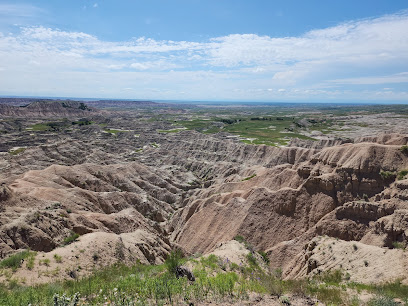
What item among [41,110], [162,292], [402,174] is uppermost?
[41,110]

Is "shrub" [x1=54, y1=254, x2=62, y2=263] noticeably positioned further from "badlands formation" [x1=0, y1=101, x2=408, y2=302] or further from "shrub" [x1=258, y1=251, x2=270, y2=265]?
"shrub" [x1=258, y1=251, x2=270, y2=265]

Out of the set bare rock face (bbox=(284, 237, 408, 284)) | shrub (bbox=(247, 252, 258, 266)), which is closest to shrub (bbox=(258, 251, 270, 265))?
bare rock face (bbox=(284, 237, 408, 284))

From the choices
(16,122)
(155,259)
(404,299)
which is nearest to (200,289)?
(404,299)

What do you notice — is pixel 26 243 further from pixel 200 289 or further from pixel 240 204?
pixel 240 204

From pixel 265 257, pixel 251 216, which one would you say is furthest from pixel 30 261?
pixel 251 216

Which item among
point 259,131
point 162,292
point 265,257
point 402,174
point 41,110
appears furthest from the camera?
point 41,110

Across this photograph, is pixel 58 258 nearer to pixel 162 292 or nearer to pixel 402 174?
pixel 162 292

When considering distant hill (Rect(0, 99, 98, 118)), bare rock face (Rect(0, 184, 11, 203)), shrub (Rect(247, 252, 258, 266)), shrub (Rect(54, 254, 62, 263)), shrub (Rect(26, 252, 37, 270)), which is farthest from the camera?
distant hill (Rect(0, 99, 98, 118))

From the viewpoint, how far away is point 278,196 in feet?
95.1

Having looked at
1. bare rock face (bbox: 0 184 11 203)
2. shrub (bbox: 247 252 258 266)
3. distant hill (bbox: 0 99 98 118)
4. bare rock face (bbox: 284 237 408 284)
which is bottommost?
shrub (bbox: 247 252 258 266)

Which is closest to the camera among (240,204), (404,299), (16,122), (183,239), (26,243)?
(404,299)

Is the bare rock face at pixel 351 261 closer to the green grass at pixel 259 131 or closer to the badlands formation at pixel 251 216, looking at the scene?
the badlands formation at pixel 251 216

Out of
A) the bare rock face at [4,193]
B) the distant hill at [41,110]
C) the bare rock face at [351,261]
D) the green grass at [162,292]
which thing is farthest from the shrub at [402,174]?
the distant hill at [41,110]

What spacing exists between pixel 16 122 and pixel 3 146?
5615cm
